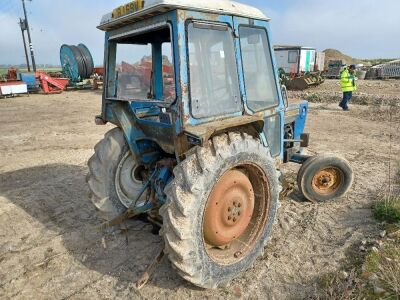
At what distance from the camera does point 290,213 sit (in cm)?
419

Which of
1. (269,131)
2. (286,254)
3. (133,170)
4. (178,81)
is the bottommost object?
(286,254)

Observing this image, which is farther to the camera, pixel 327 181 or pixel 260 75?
pixel 327 181

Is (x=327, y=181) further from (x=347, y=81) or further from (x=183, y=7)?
(x=347, y=81)

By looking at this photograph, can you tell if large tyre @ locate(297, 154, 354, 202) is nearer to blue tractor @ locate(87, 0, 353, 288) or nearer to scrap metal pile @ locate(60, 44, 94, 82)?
blue tractor @ locate(87, 0, 353, 288)

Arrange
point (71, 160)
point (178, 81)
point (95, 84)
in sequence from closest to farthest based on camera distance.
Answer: point (178, 81) < point (71, 160) < point (95, 84)

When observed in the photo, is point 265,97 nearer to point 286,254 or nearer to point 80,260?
point 286,254

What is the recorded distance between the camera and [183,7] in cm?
248

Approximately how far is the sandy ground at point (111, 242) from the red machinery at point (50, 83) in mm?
12971

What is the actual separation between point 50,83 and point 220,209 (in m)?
18.7

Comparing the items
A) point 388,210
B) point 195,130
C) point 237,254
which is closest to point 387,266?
point 388,210

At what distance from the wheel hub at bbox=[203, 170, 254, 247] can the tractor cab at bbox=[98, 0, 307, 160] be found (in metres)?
0.47

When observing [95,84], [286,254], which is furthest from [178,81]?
[95,84]

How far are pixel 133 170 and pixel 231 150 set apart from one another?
1.50 meters

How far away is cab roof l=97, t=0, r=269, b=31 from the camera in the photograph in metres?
2.45
